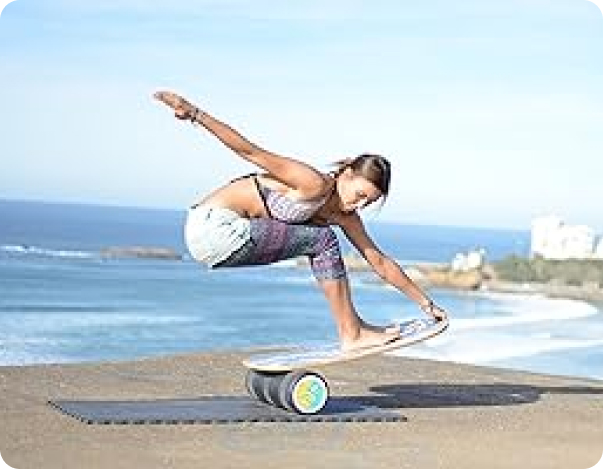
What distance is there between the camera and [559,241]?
36844 mm

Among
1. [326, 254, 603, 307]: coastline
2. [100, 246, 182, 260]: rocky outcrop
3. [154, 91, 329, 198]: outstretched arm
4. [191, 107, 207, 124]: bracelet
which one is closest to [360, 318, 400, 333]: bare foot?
[154, 91, 329, 198]: outstretched arm

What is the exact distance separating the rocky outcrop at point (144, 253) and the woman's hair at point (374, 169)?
2743 centimetres

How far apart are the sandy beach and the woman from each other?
57cm

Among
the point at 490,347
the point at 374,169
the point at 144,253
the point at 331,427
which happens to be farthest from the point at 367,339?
the point at 144,253

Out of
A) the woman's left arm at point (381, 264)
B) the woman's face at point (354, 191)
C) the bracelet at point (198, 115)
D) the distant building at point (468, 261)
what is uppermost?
the bracelet at point (198, 115)

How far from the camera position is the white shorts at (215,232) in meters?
6.00

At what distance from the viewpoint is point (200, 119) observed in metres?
5.75

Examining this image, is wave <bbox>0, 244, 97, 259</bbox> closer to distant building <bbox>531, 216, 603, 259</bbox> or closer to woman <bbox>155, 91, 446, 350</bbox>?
distant building <bbox>531, 216, 603, 259</bbox>

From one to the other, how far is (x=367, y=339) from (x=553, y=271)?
31726mm

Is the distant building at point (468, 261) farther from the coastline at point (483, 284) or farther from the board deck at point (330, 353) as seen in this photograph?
the board deck at point (330, 353)

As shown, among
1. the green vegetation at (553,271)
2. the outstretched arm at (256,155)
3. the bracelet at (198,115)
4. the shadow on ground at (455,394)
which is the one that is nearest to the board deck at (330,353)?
the shadow on ground at (455,394)

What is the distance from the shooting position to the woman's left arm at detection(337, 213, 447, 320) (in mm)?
6410

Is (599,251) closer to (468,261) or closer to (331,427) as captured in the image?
(468,261)

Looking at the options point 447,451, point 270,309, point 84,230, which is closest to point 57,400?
point 447,451
